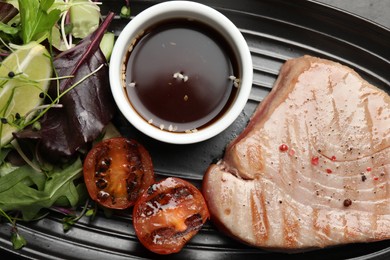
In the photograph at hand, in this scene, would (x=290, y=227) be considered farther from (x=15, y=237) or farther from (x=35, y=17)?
(x=35, y=17)

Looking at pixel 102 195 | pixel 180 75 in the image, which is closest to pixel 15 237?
pixel 102 195

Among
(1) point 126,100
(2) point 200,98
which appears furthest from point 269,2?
(1) point 126,100

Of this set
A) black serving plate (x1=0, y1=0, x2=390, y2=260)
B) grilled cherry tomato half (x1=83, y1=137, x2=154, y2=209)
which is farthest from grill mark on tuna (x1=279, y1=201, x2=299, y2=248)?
grilled cherry tomato half (x1=83, y1=137, x2=154, y2=209)

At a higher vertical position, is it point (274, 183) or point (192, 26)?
point (192, 26)

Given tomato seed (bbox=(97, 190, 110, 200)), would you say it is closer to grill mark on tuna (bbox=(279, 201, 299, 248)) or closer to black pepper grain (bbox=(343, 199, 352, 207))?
grill mark on tuna (bbox=(279, 201, 299, 248))

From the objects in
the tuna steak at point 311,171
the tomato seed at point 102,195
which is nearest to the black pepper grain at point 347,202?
the tuna steak at point 311,171

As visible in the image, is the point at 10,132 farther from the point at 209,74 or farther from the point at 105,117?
the point at 209,74

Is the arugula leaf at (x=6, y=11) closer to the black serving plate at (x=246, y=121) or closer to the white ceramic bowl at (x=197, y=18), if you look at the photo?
the black serving plate at (x=246, y=121)
